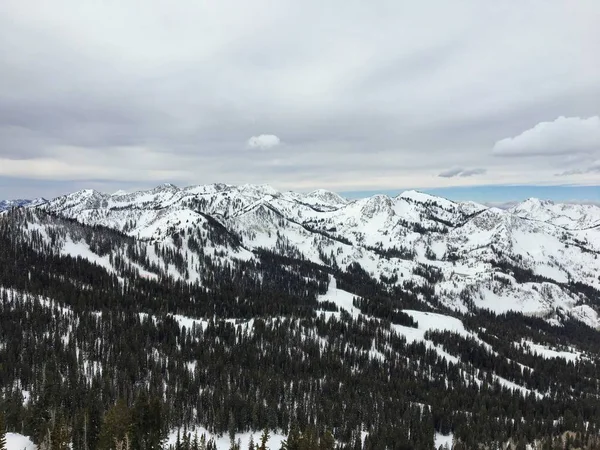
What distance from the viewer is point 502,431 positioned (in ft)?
465

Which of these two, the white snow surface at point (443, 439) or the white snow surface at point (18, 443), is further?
the white snow surface at point (443, 439)

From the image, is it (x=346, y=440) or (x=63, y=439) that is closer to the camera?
(x=63, y=439)

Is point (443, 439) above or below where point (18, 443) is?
below

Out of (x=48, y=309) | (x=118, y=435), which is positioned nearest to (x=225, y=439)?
(x=118, y=435)

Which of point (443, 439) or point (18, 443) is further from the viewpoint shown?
point (443, 439)

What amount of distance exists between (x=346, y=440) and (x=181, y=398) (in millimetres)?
65932

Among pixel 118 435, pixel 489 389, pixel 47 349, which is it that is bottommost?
pixel 489 389

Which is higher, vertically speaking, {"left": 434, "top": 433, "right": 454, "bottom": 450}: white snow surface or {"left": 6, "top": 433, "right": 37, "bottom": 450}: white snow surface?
{"left": 6, "top": 433, "right": 37, "bottom": 450}: white snow surface

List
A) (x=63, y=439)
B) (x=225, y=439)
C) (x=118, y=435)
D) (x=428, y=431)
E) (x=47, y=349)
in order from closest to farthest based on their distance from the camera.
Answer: (x=63, y=439), (x=118, y=435), (x=225, y=439), (x=428, y=431), (x=47, y=349)

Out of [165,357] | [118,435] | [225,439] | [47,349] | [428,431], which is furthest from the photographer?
[165,357]

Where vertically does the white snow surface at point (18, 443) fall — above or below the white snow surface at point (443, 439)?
above

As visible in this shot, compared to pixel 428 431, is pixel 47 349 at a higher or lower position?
higher

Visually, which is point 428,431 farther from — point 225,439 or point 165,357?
point 165,357

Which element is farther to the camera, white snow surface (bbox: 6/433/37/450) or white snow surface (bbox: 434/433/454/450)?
white snow surface (bbox: 434/433/454/450)
